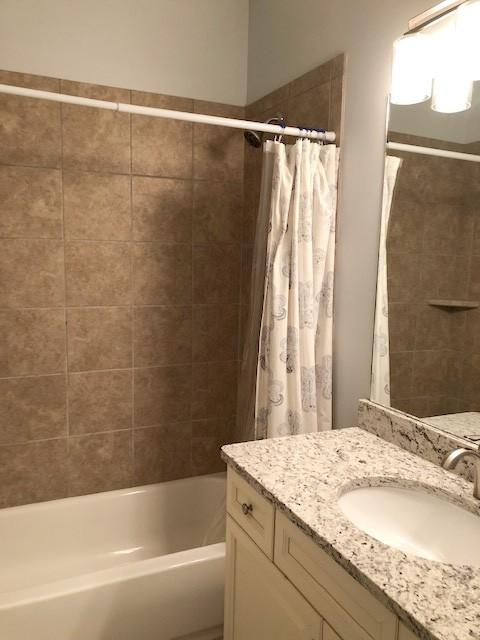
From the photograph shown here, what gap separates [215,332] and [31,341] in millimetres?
871

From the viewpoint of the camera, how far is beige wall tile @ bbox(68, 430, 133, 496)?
88.2 inches

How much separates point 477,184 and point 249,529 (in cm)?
108

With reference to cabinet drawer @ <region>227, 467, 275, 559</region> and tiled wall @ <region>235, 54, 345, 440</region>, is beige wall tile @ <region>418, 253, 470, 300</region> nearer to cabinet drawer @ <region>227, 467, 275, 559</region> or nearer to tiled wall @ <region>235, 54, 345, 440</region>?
tiled wall @ <region>235, 54, 345, 440</region>

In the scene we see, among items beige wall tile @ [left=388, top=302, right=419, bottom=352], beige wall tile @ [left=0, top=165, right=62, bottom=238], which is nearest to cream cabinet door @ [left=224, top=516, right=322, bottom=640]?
beige wall tile @ [left=388, top=302, right=419, bottom=352]

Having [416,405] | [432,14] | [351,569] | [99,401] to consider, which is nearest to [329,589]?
[351,569]

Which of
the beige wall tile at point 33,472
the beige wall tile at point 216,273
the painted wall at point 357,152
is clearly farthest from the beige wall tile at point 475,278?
the beige wall tile at point 33,472

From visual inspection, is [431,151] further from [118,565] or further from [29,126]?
[118,565]

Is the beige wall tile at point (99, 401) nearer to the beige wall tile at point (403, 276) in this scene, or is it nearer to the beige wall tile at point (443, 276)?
the beige wall tile at point (403, 276)

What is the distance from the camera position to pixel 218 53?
7.57ft

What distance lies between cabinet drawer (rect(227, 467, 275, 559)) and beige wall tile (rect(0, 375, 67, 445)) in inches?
45.8

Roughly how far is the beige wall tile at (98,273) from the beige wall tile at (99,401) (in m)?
0.35

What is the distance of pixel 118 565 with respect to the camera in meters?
2.20

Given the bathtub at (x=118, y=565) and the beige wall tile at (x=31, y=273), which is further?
the beige wall tile at (x=31, y=273)

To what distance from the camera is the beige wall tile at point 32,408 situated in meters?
2.09
